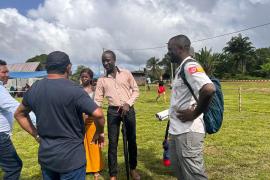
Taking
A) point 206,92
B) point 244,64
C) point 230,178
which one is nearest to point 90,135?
point 230,178

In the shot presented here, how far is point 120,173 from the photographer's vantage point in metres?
6.42

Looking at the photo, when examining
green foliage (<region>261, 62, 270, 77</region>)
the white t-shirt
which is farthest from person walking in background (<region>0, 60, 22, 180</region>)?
green foliage (<region>261, 62, 270, 77</region>)

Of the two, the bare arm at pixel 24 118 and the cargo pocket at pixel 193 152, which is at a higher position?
the bare arm at pixel 24 118

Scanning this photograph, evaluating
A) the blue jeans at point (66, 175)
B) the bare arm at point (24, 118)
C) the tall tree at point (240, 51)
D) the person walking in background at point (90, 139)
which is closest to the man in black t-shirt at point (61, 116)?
the blue jeans at point (66, 175)

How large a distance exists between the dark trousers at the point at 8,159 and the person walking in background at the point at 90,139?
1807mm

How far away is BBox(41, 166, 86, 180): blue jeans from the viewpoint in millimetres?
3172

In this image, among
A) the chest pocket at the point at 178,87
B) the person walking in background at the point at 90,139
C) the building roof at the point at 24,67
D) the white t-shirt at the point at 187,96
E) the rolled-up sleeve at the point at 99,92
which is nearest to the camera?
the white t-shirt at the point at 187,96

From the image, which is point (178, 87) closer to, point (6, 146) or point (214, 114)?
point (214, 114)

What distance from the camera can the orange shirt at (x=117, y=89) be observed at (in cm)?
551

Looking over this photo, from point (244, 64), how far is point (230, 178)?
9044 centimetres

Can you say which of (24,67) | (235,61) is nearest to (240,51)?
(235,61)

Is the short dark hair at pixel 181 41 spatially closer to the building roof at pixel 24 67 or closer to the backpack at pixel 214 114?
the backpack at pixel 214 114

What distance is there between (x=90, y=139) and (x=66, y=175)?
3140mm

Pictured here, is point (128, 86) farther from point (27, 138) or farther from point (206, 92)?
point (27, 138)
